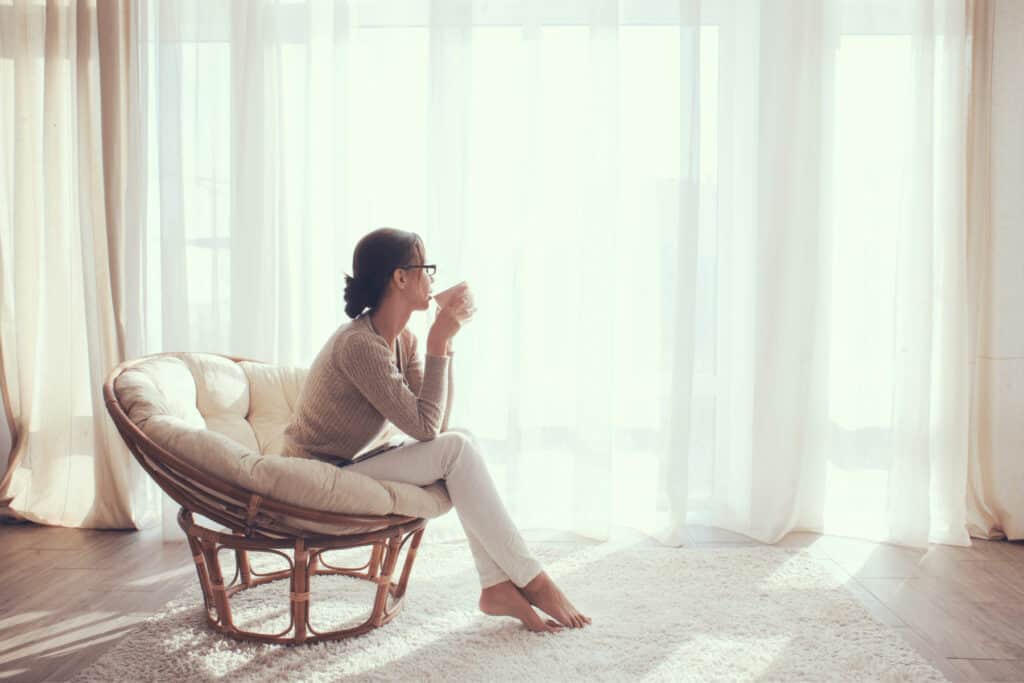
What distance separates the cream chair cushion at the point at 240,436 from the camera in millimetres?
2121


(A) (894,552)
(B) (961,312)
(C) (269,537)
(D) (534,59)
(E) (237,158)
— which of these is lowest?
(A) (894,552)

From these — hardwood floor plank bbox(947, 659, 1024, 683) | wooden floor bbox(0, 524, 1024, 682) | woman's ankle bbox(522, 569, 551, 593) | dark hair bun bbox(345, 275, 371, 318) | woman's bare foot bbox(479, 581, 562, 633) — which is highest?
dark hair bun bbox(345, 275, 371, 318)

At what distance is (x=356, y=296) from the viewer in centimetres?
236

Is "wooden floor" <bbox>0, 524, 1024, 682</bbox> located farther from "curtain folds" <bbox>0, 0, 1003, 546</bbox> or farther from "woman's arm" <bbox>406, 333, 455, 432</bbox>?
"woman's arm" <bbox>406, 333, 455, 432</bbox>

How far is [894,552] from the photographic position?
3111 mm

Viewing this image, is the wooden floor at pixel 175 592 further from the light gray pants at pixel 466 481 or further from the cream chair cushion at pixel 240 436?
the light gray pants at pixel 466 481

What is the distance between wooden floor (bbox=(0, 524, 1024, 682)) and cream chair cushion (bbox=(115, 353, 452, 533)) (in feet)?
1.83

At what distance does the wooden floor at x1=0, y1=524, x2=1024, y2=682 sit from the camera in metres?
2.23

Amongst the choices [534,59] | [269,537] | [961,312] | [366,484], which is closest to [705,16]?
[534,59]

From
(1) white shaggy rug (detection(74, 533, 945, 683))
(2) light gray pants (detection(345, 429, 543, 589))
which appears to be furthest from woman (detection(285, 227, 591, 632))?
(1) white shaggy rug (detection(74, 533, 945, 683))

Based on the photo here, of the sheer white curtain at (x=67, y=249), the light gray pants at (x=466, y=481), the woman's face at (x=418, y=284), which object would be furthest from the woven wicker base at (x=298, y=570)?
the sheer white curtain at (x=67, y=249)

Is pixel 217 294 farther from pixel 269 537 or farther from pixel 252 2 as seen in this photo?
pixel 269 537

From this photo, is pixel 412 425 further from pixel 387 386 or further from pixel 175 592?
pixel 175 592

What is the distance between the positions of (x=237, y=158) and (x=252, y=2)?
54 cm
